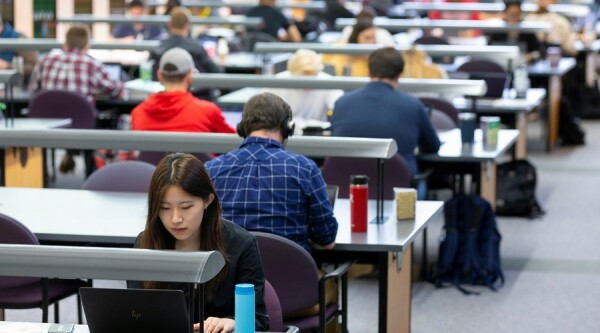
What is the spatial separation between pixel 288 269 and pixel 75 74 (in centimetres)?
489

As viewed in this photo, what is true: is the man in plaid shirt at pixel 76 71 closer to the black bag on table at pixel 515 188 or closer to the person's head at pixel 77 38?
the person's head at pixel 77 38

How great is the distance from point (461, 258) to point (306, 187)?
227 centimetres

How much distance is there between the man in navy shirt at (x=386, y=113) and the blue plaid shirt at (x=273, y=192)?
1.84 m

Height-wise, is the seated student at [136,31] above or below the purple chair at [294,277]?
above

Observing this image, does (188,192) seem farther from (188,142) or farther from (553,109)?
(553,109)

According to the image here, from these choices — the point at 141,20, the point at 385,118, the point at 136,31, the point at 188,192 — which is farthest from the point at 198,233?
the point at 136,31

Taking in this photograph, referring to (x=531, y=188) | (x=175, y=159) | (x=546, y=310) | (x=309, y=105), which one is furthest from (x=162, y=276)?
→ (x=531, y=188)

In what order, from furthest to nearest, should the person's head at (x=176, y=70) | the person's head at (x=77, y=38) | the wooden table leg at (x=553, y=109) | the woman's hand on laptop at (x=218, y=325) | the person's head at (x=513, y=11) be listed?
1. the person's head at (x=513, y=11)
2. the wooden table leg at (x=553, y=109)
3. the person's head at (x=77, y=38)
4. the person's head at (x=176, y=70)
5. the woman's hand on laptop at (x=218, y=325)

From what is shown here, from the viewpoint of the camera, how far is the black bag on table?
7934 mm

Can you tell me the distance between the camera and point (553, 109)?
10664mm

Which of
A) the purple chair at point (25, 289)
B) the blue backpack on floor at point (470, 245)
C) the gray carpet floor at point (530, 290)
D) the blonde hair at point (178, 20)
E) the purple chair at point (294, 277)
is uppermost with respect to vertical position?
the blonde hair at point (178, 20)

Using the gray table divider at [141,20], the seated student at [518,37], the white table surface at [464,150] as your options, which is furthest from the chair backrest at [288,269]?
the seated student at [518,37]

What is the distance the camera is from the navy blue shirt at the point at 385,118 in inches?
241

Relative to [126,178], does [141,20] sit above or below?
above
